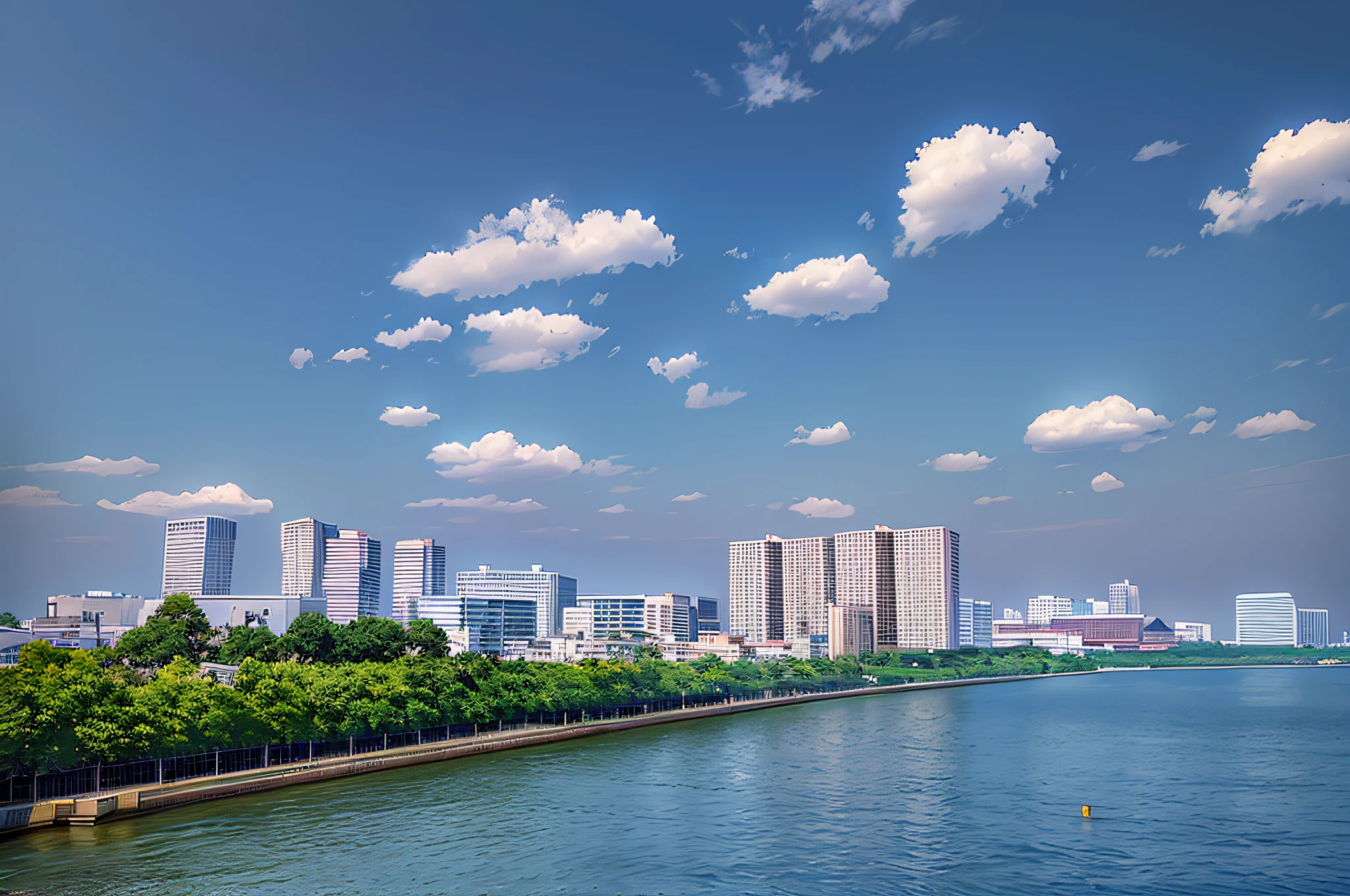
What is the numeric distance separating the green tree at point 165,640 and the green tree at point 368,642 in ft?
37.6

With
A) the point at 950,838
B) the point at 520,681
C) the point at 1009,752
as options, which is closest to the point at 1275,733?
the point at 1009,752

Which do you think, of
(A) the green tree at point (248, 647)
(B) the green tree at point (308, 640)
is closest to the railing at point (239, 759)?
(B) the green tree at point (308, 640)

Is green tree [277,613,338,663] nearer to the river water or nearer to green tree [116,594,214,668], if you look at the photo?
green tree [116,594,214,668]

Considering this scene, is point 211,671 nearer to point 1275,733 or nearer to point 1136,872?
point 1136,872

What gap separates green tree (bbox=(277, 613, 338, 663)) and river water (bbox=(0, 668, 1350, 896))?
1047 inches

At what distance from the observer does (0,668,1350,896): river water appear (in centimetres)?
3428

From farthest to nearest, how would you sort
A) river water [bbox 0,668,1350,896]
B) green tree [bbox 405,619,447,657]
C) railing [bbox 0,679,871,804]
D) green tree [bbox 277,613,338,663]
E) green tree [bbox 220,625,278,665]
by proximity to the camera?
green tree [bbox 405,619,447,657] < green tree [bbox 277,613,338,663] < green tree [bbox 220,625,278,665] < railing [bbox 0,679,871,804] < river water [bbox 0,668,1350,896]

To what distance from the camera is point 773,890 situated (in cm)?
3328

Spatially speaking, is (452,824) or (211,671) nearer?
(452,824)

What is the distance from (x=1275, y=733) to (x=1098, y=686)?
89.9 m

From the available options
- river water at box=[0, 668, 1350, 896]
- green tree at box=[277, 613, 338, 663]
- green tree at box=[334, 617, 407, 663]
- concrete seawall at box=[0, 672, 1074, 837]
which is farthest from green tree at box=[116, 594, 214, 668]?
river water at box=[0, 668, 1350, 896]

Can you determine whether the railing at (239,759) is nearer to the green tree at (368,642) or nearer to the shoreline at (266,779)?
the shoreline at (266,779)

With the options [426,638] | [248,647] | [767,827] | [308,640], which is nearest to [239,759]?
[767,827]

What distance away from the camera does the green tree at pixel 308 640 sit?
270 feet
